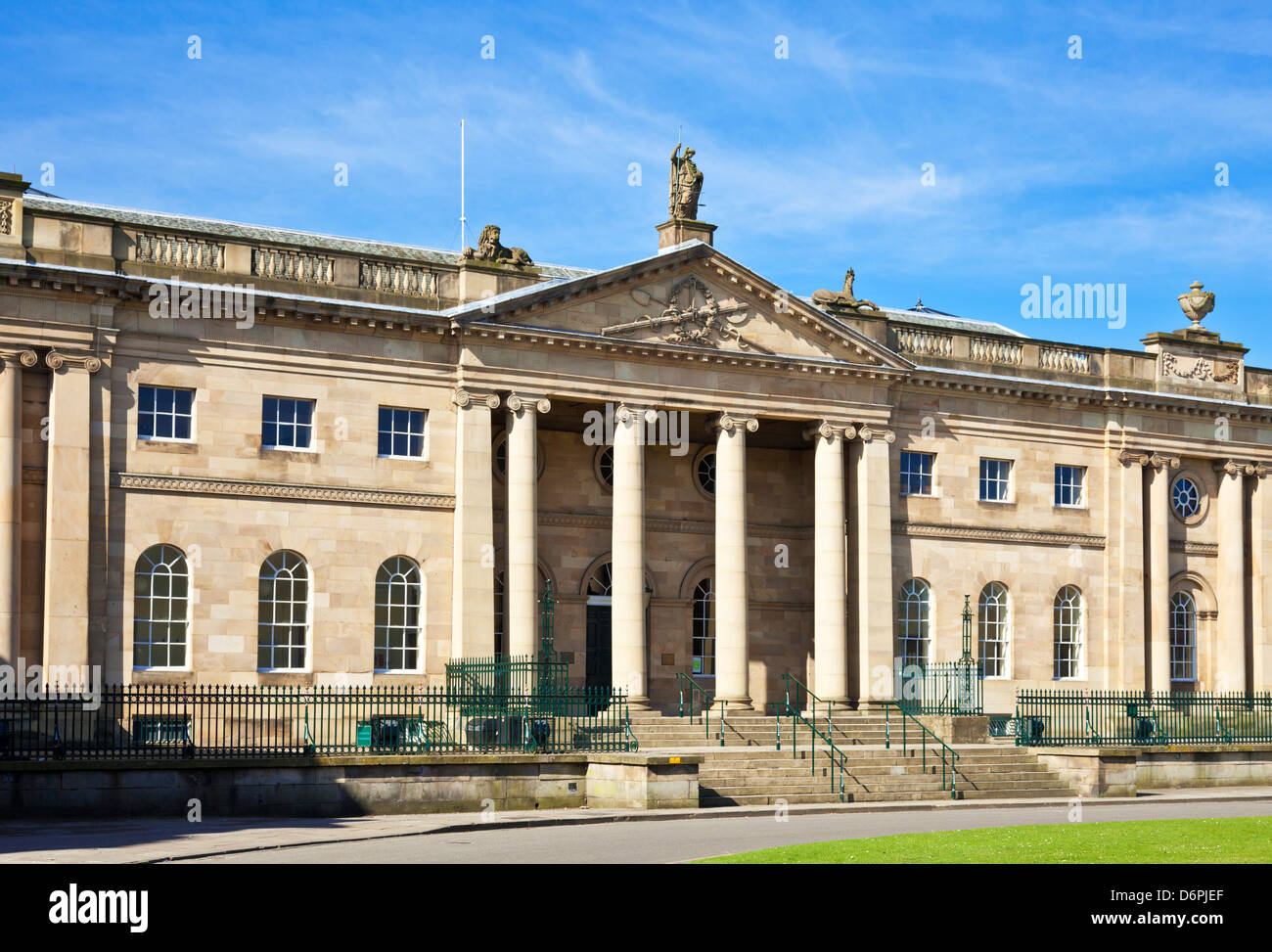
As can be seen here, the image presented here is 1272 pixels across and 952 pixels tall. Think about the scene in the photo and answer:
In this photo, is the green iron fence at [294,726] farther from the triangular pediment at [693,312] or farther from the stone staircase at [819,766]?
the triangular pediment at [693,312]

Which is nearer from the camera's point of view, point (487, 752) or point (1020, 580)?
point (487, 752)

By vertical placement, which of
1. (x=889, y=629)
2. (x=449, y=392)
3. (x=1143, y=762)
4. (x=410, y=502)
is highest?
(x=449, y=392)

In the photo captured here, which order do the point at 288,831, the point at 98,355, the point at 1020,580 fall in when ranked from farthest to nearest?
the point at 1020,580, the point at 98,355, the point at 288,831

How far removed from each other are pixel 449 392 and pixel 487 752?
11254 mm

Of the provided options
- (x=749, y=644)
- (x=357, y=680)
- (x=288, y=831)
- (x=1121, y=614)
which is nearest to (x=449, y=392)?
(x=357, y=680)

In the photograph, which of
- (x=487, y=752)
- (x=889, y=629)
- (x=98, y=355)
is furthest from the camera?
(x=889, y=629)

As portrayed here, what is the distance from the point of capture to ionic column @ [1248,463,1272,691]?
161 feet

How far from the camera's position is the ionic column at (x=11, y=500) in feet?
107

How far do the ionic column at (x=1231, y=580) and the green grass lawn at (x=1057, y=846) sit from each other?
24598mm

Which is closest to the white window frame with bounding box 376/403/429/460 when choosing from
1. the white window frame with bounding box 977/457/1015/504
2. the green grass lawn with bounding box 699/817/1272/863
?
the white window frame with bounding box 977/457/1015/504

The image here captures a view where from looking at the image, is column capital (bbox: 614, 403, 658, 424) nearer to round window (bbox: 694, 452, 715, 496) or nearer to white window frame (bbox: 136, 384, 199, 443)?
round window (bbox: 694, 452, 715, 496)

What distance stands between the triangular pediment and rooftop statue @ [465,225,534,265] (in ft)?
4.92

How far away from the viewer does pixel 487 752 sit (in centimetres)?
2939

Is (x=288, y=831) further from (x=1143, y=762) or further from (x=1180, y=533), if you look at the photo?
(x=1180, y=533)
